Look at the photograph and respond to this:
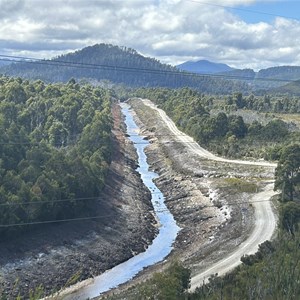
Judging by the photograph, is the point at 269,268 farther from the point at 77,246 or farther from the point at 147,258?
the point at 77,246

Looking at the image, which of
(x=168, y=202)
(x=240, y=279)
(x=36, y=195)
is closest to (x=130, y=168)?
(x=168, y=202)

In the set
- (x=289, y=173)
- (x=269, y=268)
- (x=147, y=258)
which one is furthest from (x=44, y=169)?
(x=269, y=268)

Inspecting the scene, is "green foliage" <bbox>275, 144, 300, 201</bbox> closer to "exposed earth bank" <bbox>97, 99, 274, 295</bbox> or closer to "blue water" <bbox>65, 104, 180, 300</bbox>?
"exposed earth bank" <bbox>97, 99, 274, 295</bbox>

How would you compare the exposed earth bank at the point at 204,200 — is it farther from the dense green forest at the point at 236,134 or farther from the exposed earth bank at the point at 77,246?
the dense green forest at the point at 236,134

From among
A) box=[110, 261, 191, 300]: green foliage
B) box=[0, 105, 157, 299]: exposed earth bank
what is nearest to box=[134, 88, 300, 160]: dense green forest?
box=[0, 105, 157, 299]: exposed earth bank

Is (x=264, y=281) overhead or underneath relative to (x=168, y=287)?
overhead

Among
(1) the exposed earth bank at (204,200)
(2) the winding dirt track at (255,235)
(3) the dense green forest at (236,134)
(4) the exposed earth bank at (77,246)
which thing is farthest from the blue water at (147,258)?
(3) the dense green forest at (236,134)

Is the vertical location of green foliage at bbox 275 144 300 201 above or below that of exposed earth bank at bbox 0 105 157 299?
above

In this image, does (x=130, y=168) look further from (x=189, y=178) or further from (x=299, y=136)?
(x=299, y=136)
